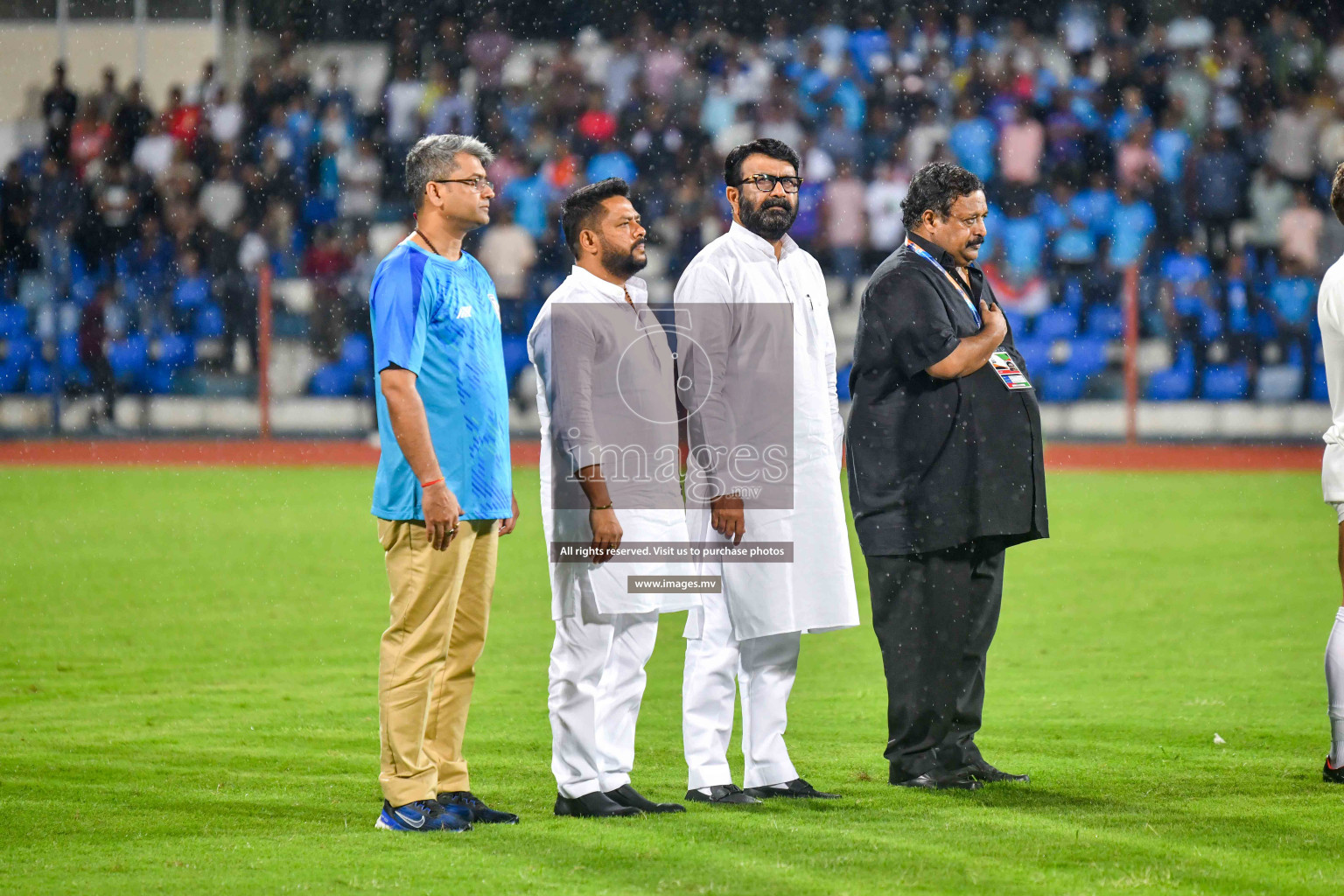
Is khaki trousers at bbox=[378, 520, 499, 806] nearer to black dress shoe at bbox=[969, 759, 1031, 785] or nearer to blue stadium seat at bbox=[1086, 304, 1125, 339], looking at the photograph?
black dress shoe at bbox=[969, 759, 1031, 785]

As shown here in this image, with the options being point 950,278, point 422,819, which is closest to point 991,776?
point 950,278

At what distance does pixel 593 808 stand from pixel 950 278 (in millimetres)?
2180

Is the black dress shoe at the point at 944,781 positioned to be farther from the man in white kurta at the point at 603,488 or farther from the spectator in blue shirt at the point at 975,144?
the spectator in blue shirt at the point at 975,144

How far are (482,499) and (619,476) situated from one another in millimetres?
429

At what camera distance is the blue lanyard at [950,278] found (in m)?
5.57

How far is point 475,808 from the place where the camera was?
4977 mm

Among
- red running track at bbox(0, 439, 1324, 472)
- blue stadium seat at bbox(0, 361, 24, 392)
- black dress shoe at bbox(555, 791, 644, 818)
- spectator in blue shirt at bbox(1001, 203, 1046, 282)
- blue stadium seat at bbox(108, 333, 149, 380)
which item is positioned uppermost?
spectator in blue shirt at bbox(1001, 203, 1046, 282)

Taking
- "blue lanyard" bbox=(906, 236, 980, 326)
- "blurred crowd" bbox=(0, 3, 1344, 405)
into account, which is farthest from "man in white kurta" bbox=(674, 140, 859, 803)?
"blurred crowd" bbox=(0, 3, 1344, 405)

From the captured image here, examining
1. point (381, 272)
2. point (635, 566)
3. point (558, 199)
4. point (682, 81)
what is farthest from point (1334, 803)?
point (682, 81)

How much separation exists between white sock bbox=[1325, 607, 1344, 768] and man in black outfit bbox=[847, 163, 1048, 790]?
1055mm

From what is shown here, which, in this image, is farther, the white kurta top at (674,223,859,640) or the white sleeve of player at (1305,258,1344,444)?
the white sleeve of player at (1305,258,1344,444)

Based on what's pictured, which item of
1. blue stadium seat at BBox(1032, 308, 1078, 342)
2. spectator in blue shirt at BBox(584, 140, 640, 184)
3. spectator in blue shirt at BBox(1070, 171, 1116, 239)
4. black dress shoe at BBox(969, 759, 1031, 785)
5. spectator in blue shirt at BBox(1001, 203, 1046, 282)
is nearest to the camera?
black dress shoe at BBox(969, 759, 1031, 785)

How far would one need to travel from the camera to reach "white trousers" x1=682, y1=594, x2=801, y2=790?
5211 mm

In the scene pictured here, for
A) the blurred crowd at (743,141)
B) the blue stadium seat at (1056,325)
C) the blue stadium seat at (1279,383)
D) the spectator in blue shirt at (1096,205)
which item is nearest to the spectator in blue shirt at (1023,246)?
the blurred crowd at (743,141)
